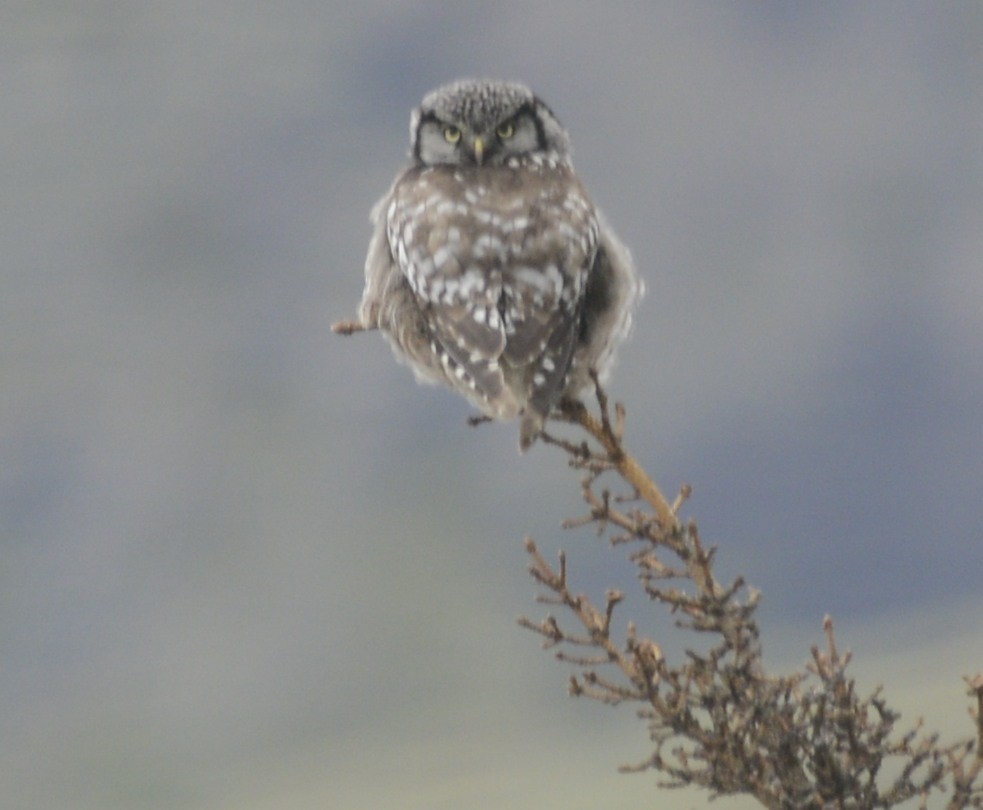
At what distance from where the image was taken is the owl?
434cm

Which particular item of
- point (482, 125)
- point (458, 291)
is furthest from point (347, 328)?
point (482, 125)

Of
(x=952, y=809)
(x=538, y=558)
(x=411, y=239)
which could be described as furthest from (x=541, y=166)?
(x=952, y=809)

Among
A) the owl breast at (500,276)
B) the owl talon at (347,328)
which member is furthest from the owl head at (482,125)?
the owl talon at (347,328)

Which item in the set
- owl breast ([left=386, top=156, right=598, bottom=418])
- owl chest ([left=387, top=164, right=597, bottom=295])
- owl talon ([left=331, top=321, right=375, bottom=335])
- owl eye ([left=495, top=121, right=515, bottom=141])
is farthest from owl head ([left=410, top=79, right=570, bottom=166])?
owl talon ([left=331, top=321, right=375, bottom=335])

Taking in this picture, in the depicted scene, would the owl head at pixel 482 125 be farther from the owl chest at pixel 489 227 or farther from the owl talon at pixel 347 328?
the owl talon at pixel 347 328

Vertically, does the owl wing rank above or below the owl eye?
below

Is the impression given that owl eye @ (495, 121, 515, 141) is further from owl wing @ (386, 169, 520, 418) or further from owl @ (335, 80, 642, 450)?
owl wing @ (386, 169, 520, 418)

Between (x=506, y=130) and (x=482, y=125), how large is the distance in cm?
13

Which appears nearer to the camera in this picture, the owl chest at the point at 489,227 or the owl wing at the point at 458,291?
the owl wing at the point at 458,291

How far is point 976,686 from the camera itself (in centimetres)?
332

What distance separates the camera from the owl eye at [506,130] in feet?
17.4

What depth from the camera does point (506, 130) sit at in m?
5.34

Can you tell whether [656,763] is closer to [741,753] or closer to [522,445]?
[741,753]

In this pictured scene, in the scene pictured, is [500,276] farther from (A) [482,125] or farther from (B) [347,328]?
(A) [482,125]
